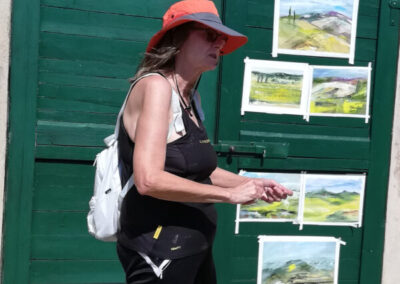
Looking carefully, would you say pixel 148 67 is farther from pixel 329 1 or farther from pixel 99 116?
pixel 329 1

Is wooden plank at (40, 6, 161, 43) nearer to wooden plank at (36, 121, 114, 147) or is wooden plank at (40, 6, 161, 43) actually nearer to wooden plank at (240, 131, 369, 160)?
wooden plank at (36, 121, 114, 147)

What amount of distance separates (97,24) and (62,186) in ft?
3.16

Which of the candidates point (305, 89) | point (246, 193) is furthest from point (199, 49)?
point (305, 89)

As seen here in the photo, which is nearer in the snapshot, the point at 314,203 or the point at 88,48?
the point at 88,48

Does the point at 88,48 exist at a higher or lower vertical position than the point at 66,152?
higher

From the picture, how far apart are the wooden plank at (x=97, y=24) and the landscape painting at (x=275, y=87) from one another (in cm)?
66

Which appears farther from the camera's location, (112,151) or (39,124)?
(39,124)

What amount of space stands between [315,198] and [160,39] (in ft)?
6.38

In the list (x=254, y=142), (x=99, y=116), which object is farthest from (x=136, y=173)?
(x=254, y=142)

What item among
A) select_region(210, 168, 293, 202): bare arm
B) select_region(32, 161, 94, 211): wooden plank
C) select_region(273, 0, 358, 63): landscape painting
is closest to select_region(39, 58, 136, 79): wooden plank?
select_region(32, 161, 94, 211): wooden plank

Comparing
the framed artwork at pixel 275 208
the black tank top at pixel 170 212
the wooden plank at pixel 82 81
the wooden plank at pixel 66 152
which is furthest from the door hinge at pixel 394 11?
the black tank top at pixel 170 212

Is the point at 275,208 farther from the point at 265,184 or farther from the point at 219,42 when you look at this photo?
the point at 219,42

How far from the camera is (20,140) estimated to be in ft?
10.5

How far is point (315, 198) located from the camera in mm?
3701
